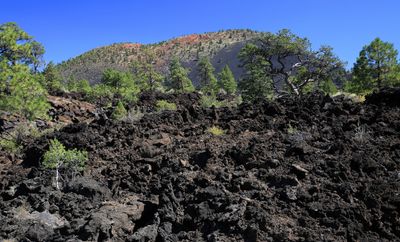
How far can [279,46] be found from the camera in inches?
977

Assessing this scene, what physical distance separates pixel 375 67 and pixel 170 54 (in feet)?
301

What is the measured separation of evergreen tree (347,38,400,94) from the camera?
85.9ft

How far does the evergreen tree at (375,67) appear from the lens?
26.2 metres

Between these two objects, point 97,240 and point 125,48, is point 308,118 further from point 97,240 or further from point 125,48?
point 125,48

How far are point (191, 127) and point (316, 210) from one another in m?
6.19

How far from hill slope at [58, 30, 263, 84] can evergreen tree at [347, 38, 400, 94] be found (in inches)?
2965

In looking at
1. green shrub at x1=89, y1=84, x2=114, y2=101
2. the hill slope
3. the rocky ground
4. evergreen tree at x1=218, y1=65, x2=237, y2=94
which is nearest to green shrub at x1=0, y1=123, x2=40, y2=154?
the rocky ground

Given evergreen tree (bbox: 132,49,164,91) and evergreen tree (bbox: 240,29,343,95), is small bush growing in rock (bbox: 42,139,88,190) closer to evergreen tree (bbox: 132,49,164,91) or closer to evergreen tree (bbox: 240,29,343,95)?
evergreen tree (bbox: 240,29,343,95)

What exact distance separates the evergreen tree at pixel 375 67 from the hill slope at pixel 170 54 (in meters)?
75.3

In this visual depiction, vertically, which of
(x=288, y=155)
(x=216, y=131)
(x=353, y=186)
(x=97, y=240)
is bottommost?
(x=97, y=240)

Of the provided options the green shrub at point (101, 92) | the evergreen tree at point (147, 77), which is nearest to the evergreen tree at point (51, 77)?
the green shrub at point (101, 92)

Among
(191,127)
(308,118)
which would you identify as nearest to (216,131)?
(191,127)

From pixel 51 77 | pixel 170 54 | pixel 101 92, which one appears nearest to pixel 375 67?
pixel 101 92

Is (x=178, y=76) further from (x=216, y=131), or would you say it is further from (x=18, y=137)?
(x=216, y=131)
